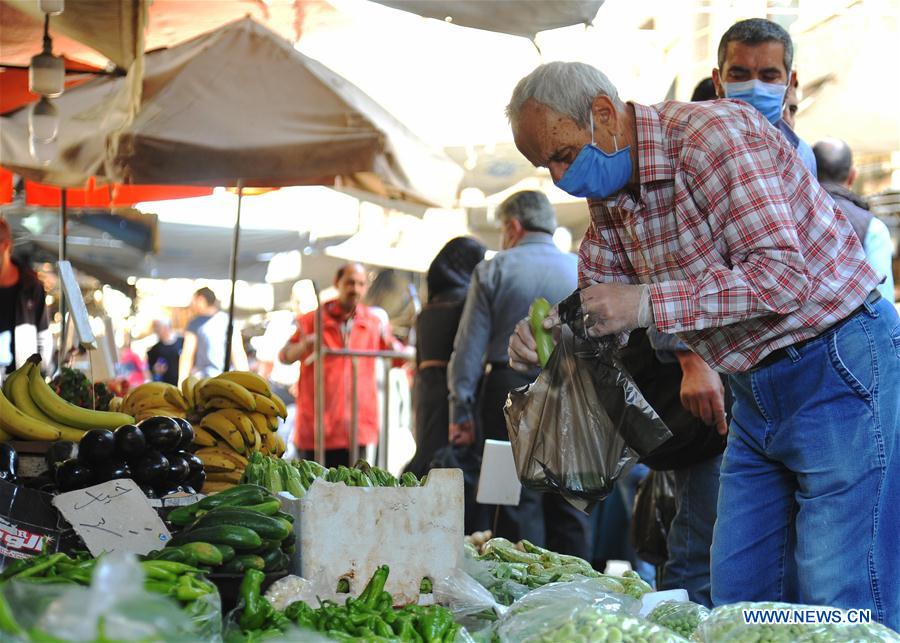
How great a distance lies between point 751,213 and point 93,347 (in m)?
1.98

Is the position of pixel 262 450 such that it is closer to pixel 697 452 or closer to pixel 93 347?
pixel 93 347

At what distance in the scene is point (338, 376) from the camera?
8.40 meters

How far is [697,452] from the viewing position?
3.76 meters

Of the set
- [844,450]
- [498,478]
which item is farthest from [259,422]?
[844,450]

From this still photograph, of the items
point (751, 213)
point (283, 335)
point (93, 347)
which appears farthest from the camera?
point (283, 335)

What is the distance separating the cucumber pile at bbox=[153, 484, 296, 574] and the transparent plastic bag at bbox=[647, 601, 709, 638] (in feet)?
2.76

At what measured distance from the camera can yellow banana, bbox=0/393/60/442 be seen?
3.58m

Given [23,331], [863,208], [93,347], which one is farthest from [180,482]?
[23,331]

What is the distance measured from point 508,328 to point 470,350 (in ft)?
0.78

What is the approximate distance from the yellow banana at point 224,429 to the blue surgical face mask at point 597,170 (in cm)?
159

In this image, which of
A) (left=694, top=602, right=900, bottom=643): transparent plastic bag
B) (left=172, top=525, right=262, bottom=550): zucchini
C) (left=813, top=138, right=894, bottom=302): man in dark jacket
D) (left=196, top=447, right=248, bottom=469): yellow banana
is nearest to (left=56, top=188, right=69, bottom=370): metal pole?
(left=196, top=447, right=248, bottom=469): yellow banana

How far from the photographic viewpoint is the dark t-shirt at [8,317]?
7.02 metres

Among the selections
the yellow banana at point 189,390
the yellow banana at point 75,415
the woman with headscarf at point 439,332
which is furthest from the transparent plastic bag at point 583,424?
the woman with headscarf at point 439,332

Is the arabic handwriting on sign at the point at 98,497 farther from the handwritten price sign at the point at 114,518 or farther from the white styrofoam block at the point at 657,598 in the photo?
the white styrofoam block at the point at 657,598
